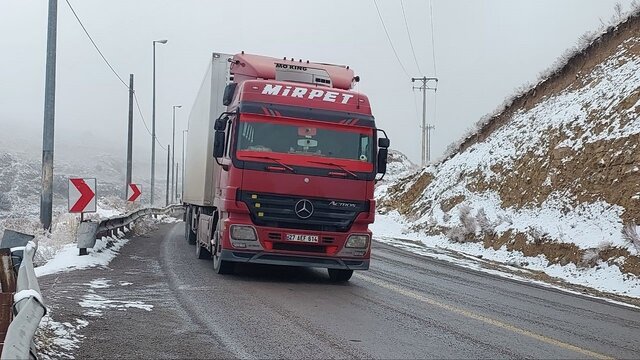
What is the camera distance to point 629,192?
17.2 meters

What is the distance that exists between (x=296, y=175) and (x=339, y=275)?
7.47 ft

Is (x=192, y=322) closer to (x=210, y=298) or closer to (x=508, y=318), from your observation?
(x=210, y=298)

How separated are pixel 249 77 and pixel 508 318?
6.56 metres

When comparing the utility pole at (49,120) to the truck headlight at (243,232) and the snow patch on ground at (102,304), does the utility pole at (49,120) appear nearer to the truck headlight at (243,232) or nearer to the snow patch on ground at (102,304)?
the truck headlight at (243,232)

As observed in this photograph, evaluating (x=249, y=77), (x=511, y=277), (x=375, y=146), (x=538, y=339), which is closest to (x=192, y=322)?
(x=538, y=339)

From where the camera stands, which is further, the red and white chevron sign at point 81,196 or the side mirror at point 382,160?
the red and white chevron sign at point 81,196

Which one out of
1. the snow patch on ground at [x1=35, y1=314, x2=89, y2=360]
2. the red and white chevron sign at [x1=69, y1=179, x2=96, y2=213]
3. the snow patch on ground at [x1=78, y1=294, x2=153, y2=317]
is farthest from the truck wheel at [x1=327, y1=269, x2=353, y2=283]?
the red and white chevron sign at [x1=69, y1=179, x2=96, y2=213]

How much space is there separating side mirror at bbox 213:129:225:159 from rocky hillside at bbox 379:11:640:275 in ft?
31.0

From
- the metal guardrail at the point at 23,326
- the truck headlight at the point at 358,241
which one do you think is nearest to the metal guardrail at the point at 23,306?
the metal guardrail at the point at 23,326

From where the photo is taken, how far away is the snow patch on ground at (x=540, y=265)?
1416cm

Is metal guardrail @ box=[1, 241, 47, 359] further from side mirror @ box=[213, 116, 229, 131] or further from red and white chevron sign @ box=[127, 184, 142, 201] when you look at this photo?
red and white chevron sign @ box=[127, 184, 142, 201]

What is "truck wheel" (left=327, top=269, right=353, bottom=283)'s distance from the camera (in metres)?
11.7

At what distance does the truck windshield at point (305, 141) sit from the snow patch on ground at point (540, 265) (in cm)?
613

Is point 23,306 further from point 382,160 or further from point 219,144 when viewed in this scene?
point 382,160
